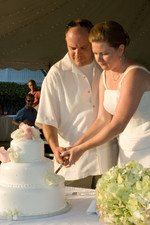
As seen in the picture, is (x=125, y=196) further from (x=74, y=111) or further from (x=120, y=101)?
(x=74, y=111)

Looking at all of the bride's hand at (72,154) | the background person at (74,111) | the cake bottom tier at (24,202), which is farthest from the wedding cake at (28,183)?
the background person at (74,111)

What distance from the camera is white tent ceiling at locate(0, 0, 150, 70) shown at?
524 cm

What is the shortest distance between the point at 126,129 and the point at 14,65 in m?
5.34

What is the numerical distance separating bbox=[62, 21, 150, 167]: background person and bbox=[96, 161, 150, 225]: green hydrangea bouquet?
0.58 m

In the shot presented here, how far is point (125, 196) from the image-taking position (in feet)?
4.09

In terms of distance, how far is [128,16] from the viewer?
18.2 feet

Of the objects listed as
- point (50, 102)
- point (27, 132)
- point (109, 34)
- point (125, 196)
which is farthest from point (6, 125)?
point (125, 196)

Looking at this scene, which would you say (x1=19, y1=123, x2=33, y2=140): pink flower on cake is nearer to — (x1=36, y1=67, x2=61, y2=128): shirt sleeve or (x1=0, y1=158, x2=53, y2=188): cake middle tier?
(x1=0, y1=158, x2=53, y2=188): cake middle tier

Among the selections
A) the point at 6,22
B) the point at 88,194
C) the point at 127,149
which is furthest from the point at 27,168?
the point at 6,22

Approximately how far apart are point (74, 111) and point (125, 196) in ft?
3.51

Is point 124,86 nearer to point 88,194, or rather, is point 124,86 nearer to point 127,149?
point 127,149

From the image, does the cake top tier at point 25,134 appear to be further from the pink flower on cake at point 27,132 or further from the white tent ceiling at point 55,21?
the white tent ceiling at point 55,21

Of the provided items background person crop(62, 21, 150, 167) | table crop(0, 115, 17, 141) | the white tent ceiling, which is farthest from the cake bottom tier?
table crop(0, 115, 17, 141)

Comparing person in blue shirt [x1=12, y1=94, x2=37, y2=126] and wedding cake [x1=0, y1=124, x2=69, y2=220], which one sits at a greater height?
person in blue shirt [x1=12, y1=94, x2=37, y2=126]
